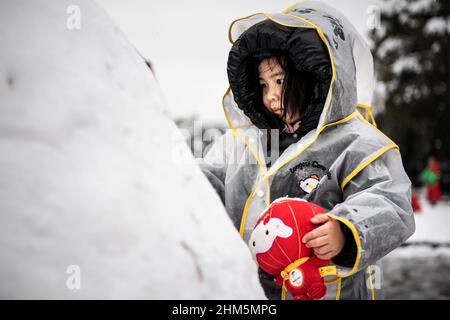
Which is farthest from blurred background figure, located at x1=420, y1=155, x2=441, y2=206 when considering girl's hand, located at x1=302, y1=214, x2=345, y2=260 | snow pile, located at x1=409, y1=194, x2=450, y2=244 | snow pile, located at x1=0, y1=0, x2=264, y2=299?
snow pile, located at x1=0, y1=0, x2=264, y2=299

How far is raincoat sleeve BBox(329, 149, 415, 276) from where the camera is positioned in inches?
45.3

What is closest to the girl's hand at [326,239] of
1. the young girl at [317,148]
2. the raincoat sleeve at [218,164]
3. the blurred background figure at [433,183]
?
the young girl at [317,148]

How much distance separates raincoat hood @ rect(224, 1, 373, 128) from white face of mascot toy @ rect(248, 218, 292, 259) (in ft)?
1.59

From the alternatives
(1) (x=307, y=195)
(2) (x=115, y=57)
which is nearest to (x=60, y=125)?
(2) (x=115, y=57)

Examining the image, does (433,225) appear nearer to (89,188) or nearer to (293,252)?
(293,252)

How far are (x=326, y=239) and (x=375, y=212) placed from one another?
0.21 m

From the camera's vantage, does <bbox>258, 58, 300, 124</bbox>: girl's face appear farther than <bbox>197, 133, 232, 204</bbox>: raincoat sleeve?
No

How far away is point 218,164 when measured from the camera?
5.72 feet

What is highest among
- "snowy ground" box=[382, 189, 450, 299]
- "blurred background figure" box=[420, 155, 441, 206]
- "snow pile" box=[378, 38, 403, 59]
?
"snow pile" box=[378, 38, 403, 59]

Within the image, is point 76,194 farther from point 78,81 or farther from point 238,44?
point 238,44

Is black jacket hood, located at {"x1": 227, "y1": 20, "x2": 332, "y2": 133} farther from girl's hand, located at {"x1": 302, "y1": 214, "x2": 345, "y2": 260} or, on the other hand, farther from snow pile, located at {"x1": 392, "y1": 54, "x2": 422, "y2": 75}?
snow pile, located at {"x1": 392, "y1": 54, "x2": 422, "y2": 75}
